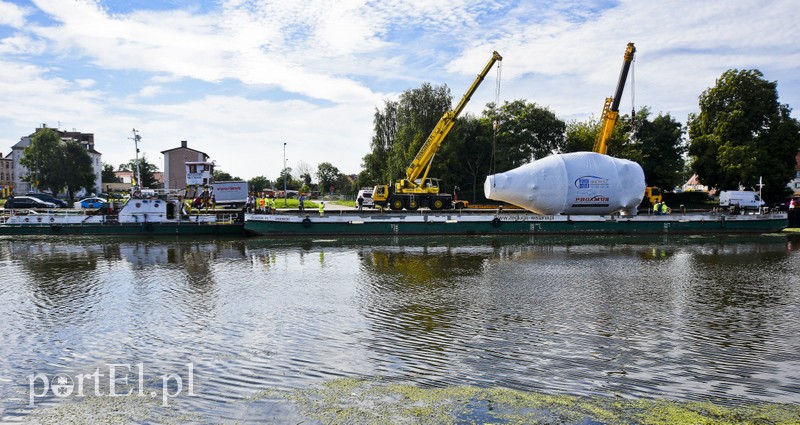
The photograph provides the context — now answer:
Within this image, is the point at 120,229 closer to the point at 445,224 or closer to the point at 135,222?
the point at 135,222

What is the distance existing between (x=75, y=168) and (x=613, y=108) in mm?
68657

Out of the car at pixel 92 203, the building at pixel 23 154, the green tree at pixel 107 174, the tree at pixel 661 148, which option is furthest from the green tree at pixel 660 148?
the green tree at pixel 107 174

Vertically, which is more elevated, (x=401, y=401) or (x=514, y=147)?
(x=514, y=147)

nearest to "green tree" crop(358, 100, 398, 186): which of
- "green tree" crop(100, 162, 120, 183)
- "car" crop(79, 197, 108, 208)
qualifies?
"car" crop(79, 197, 108, 208)

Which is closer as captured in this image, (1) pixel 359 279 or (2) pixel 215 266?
(1) pixel 359 279

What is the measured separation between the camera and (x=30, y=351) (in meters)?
9.37

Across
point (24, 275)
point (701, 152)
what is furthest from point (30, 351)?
point (701, 152)

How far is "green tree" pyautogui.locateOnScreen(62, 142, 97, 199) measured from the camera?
6931 cm

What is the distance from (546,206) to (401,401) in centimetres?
2596

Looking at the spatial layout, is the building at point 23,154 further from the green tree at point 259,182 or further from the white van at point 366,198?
the white van at point 366,198

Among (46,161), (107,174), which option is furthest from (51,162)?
(107,174)

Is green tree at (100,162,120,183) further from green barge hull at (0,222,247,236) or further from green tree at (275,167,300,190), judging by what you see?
green barge hull at (0,222,247,236)

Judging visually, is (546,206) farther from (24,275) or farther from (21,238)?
(21,238)

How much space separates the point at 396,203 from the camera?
128 ft
